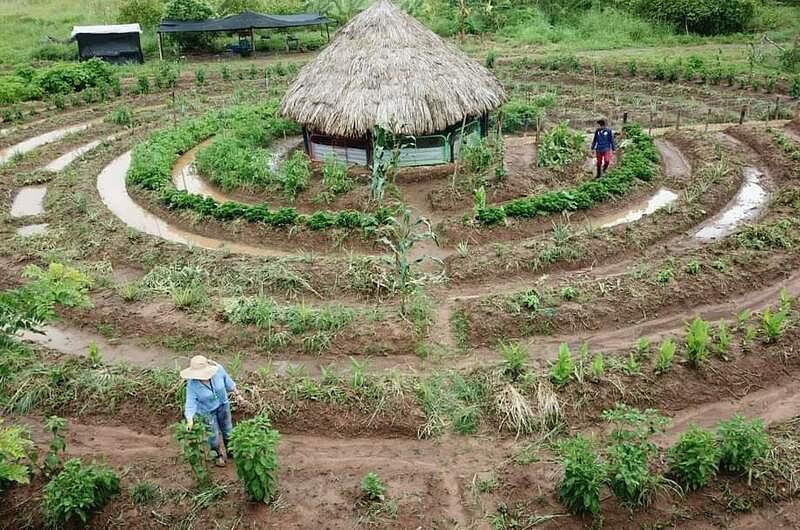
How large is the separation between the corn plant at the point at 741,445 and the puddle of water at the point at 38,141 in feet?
61.8

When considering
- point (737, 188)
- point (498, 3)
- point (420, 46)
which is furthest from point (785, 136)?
point (498, 3)

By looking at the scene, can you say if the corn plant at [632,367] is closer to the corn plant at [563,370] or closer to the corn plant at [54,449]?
the corn plant at [563,370]

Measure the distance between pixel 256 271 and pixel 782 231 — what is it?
919cm

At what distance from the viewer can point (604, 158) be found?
52.9 ft

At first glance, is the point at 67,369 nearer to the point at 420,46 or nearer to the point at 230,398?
the point at 230,398

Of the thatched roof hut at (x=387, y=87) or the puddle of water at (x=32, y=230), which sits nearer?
the puddle of water at (x=32, y=230)

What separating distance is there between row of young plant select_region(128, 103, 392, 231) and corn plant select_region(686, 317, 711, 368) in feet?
17.2

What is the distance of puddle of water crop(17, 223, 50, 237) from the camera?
14809 millimetres

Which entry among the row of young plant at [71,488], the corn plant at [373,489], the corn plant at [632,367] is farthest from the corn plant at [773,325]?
the row of young plant at [71,488]

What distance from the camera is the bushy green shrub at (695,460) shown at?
7.26 meters

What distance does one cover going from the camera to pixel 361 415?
872cm

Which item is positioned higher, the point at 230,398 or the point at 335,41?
the point at 335,41

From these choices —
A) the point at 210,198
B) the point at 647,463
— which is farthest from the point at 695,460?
the point at 210,198

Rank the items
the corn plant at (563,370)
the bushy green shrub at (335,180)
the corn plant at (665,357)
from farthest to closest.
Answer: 1. the bushy green shrub at (335,180)
2. the corn plant at (665,357)
3. the corn plant at (563,370)
